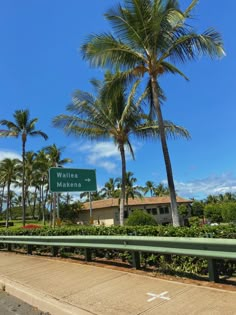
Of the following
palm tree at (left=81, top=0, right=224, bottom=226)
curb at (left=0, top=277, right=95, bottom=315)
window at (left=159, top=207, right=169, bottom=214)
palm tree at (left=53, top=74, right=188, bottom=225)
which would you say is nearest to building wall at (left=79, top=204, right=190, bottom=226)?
window at (left=159, top=207, right=169, bottom=214)

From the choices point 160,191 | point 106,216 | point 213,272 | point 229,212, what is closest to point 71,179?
point 213,272

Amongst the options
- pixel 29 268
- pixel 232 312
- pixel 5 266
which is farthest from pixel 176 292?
pixel 5 266

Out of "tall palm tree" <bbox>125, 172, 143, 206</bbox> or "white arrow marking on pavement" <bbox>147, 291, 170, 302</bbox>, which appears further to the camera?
"tall palm tree" <bbox>125, 172, 143, 206</bbox>

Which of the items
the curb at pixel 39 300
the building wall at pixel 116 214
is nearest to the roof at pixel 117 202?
the building wall at pixel 116 214

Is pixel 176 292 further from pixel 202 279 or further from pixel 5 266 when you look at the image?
pixel 5 266

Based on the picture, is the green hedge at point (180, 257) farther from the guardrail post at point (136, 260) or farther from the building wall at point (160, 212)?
the building wall at point (160, 212)

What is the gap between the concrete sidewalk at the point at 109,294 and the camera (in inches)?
183

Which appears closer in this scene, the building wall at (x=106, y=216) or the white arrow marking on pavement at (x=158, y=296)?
the white arrow marking on pavement at (x=158, y=296)

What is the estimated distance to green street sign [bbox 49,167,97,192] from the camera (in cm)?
1459

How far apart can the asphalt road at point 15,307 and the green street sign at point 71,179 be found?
26.7 ft

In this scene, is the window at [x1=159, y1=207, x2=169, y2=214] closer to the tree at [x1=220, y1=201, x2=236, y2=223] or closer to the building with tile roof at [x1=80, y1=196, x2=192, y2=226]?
the building with tile roof at [x1=80, y1=196, x2=192, y2=226]

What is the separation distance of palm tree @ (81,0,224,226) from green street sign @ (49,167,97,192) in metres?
4.81

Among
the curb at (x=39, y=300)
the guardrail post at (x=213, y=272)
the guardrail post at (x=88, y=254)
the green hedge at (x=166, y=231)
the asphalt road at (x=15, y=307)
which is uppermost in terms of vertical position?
the green hedge at (x=166, y=231)

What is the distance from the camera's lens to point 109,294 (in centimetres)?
555
